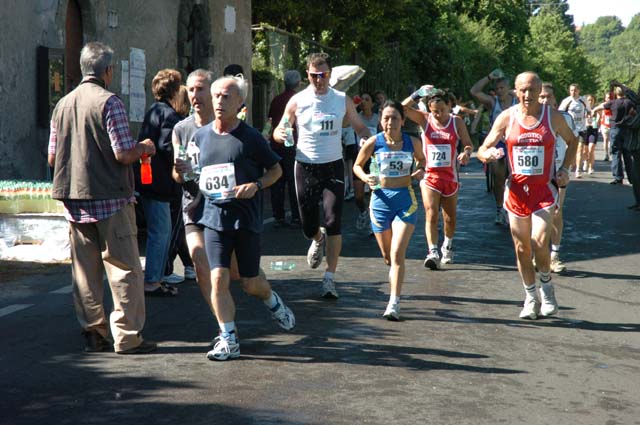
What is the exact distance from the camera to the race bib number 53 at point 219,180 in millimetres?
6781

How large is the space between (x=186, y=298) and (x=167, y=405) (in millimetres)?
3455

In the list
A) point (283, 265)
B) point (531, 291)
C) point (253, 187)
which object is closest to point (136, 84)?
point (283, 265)

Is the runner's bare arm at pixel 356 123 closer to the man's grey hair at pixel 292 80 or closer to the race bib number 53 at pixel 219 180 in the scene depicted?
the race bib number 53 at pixel 219 180

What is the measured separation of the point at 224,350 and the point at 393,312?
6.23ft

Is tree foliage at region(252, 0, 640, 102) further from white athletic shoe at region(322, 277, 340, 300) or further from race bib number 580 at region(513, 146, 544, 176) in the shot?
race bib number 580 at region(513, 146, 544, 176)

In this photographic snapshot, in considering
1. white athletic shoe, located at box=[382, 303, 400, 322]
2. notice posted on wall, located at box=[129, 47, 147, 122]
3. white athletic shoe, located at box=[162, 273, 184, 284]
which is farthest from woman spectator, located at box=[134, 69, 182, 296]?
notice posted on wall, located at box=[129, 47, 147, 122]

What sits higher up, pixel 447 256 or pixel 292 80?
pixel 292 80

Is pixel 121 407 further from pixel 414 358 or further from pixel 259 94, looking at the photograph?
pixel 259 94

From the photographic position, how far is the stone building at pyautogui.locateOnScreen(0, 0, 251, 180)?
1351cm

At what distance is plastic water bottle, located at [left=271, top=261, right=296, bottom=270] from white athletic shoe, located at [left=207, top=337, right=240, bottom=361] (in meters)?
3.83

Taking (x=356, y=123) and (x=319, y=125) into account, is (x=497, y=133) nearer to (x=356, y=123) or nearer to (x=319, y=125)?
(x=356, y=123)

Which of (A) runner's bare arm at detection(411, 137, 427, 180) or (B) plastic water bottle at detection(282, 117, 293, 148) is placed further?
(A) runner's bare arm at detection(411, 137, 427, 180)

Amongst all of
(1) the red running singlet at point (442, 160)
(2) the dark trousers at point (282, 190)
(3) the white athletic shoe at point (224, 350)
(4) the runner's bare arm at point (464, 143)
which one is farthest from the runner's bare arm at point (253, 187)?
(2) the dark trousers at point (282, 190)

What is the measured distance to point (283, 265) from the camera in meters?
11.0
